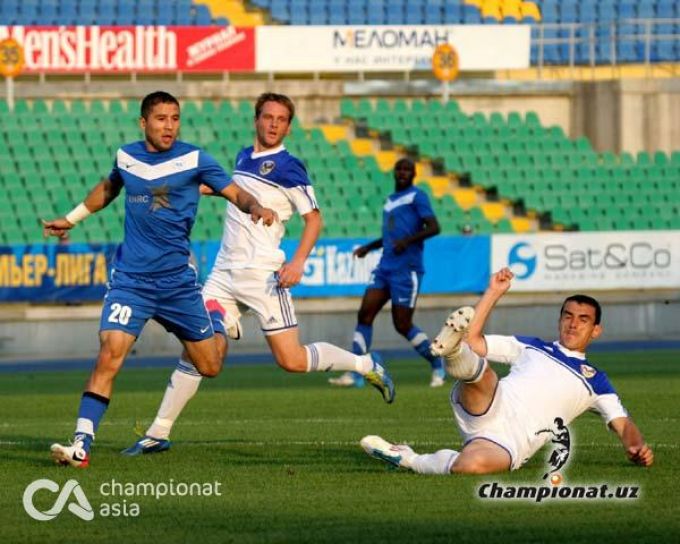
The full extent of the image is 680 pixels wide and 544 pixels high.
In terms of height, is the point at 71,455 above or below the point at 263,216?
below

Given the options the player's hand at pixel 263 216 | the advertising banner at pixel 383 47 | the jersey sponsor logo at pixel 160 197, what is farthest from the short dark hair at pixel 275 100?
the advertising banner at pixel 383 47

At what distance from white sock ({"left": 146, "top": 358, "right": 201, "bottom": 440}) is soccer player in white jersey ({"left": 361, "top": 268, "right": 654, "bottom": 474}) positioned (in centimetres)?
215

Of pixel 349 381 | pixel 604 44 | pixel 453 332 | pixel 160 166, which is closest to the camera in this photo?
pixel 453 332

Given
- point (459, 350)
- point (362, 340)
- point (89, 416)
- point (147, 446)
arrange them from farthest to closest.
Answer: point (362, 340) < point (147, 446) < point (89, 416) < point (459, 350)

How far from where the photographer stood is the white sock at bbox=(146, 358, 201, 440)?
10.8m

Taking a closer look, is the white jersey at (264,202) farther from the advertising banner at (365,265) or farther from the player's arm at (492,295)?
the advertising banner at (365,265)

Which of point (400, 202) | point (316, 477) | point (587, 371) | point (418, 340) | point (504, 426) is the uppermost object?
point (400, 202)

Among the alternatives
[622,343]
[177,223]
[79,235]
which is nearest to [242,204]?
[177,223]

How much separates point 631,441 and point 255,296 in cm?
319

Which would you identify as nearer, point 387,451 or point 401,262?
point 387,451

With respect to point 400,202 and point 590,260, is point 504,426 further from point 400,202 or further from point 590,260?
point 590,260

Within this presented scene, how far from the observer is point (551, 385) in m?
9.16

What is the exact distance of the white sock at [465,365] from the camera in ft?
27.9

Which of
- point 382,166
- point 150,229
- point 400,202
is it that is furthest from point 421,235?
point 382,166
